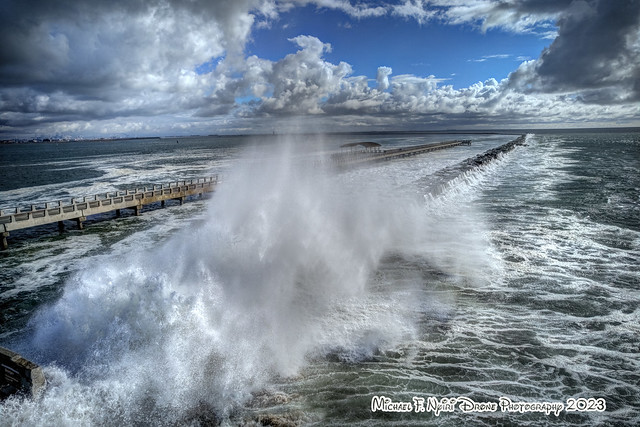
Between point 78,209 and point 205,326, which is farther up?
point 78,209

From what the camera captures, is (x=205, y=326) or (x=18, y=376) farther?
(x=205, y=326)

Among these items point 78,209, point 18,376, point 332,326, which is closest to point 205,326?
point 332,326

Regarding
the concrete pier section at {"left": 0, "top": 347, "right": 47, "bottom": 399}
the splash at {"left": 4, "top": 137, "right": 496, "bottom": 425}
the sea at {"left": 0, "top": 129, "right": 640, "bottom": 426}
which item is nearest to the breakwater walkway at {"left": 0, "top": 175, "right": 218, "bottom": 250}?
the sea at {"left": 0, "top": 129, "right": 640, "bottom": 426}

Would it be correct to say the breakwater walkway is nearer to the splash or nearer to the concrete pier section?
the splash

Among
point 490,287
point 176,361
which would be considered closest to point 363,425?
point 176,361

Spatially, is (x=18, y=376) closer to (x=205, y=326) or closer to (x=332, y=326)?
(x=205, y=326)

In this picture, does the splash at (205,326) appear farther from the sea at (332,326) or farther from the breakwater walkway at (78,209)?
the breakwater walkway at (78,209)

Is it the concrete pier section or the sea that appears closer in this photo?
the concrete pier section
